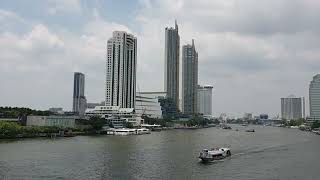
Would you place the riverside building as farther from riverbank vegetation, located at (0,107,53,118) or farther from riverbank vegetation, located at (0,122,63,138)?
riverbank vegetation, located at (0,122,63,138)

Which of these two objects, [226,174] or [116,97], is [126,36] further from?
[226,174]

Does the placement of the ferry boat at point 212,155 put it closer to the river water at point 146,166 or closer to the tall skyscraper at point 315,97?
the river water at point 146,166

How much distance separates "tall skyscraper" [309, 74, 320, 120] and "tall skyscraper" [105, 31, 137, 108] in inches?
2735

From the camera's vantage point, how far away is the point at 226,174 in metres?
30.5

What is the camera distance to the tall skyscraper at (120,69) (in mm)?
126812

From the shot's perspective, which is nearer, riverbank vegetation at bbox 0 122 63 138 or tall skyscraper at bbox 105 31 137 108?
riverbank vegetation at bbox 0 122 63 138

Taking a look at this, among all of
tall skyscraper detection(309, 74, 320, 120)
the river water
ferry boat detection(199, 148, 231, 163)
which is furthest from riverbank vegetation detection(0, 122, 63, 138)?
tall skyscraper detection(309, 74, 320, 120)

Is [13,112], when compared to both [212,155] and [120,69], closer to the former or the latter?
[120,69]

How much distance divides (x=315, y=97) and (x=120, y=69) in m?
76.6

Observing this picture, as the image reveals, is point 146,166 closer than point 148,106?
Yes

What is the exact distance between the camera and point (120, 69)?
127062 mm

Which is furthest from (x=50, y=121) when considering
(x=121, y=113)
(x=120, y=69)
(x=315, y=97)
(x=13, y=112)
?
(x=315, y=97)

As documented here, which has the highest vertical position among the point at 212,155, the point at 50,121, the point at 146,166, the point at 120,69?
the point at 120,69

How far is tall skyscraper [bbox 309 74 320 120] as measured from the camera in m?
161
